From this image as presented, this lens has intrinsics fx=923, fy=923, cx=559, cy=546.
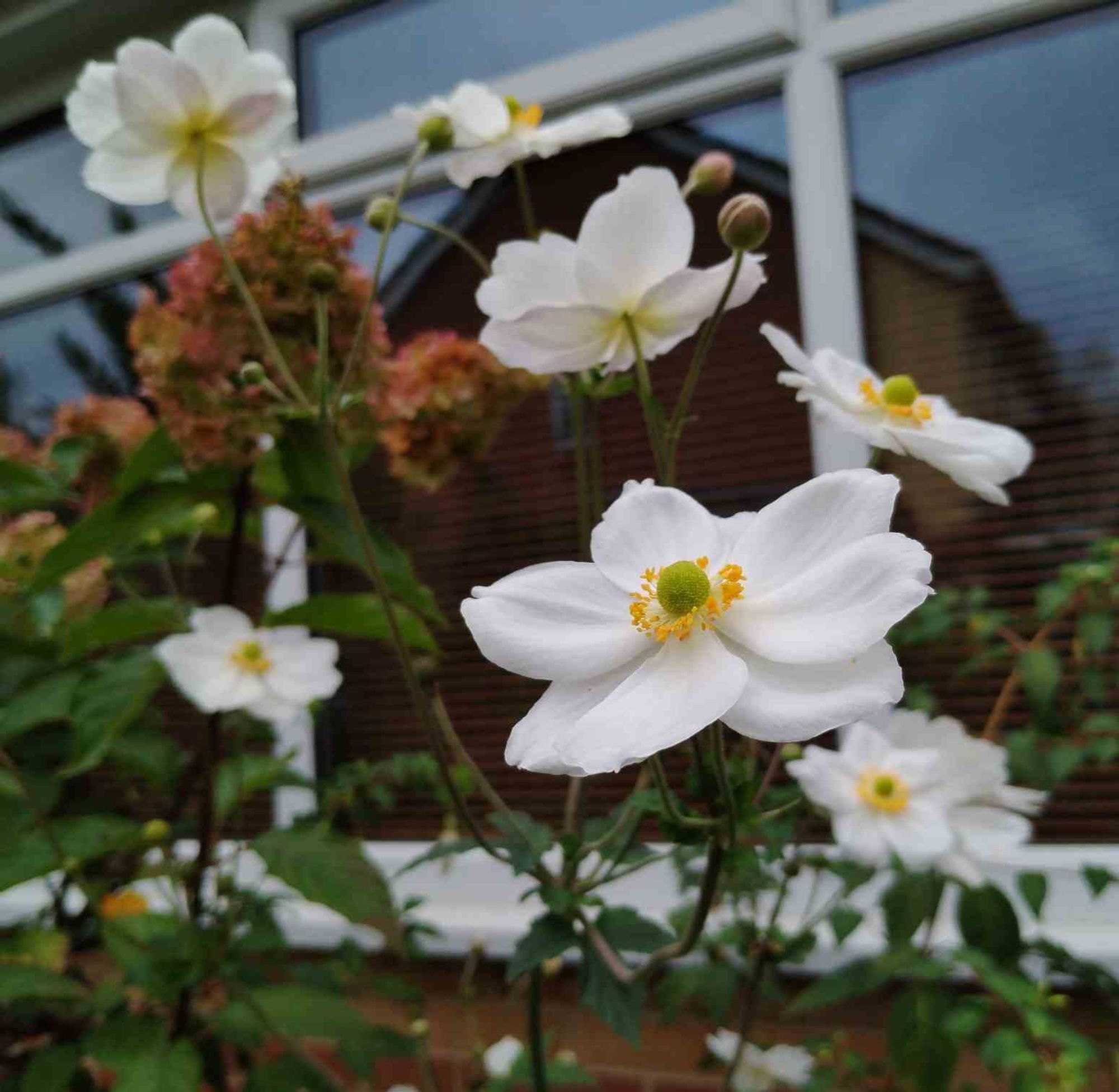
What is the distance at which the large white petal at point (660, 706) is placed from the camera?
0.90 feet

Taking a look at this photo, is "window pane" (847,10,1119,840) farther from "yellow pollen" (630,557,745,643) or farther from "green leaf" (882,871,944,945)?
"yellow pollen" (630,557,745,643)

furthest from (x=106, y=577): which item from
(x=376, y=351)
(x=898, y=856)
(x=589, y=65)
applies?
(x=589, y=65)

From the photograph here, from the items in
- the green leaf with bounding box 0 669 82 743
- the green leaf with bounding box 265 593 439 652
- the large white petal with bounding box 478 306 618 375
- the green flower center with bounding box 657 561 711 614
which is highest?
the large white petal with bounding box 478 306 618 375

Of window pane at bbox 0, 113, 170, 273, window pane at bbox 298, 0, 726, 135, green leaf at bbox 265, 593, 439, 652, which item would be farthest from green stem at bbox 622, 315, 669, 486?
window pane at bbox 0, 113, 170, 273

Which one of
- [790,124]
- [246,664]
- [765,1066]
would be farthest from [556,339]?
[790,124]

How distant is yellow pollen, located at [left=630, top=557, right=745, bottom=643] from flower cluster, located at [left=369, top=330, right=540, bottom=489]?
0.40 metres

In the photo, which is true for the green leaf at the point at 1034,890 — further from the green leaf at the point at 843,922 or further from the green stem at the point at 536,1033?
the green stem at the point at 536,1033

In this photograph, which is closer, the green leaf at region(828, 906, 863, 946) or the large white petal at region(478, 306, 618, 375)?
the large white petal at region(478, 306, 618, 375)

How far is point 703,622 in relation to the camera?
12.8 inches

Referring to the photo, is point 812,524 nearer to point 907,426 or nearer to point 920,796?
point 907,426

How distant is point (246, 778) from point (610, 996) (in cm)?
51

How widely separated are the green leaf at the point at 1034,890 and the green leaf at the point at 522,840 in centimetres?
54

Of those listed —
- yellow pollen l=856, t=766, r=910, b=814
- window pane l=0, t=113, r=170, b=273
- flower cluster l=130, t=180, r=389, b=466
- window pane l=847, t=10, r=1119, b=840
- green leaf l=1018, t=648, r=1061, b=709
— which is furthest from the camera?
window pane l=0, t=113, r=170, b=273

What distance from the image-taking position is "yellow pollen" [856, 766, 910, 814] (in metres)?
0.75
